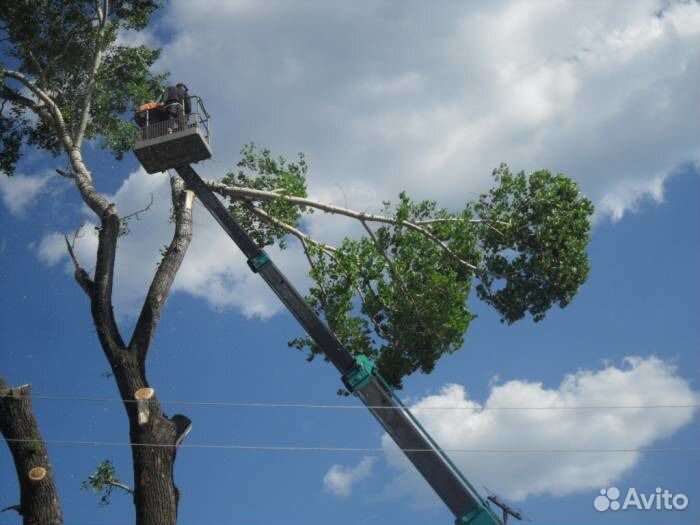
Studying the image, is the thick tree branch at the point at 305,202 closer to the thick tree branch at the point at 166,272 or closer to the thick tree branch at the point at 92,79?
the thick tree branch at the point at 166,272

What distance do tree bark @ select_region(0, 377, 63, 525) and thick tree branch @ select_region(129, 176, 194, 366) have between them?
1.81m

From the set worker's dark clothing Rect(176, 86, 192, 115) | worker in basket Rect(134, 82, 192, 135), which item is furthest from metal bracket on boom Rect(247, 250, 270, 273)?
worker's dark clothing Rect(176, 86, 192, 115)

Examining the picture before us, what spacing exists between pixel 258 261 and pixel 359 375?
2534 mm

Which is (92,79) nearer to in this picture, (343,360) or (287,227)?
(287,227)

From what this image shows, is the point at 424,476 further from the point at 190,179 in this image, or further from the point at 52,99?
the point at 52,99

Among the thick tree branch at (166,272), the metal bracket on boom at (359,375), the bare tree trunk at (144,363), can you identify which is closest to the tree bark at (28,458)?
the bare tree trunk at (144,363)

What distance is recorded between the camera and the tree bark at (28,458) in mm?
9641

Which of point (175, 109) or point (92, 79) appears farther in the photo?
point (92, 79)

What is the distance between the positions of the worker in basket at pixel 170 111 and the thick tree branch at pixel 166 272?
4.07 feet

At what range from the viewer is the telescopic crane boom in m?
10.9

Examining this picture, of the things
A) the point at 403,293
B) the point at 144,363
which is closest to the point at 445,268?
the point at 403,293

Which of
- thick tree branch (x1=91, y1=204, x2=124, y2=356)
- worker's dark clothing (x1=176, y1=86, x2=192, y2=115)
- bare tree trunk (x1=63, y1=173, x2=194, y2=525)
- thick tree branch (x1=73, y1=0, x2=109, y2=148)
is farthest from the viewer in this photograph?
thick tree branch (x1=73, y1=0, x2=109, y2=148)

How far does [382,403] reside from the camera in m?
11.4

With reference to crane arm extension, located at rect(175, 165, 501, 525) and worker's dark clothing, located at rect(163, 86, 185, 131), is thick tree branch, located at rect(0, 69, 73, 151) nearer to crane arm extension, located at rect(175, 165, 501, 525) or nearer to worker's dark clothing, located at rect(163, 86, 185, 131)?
worker's dark clothing, located at rect(163, 86, 185, 131)
